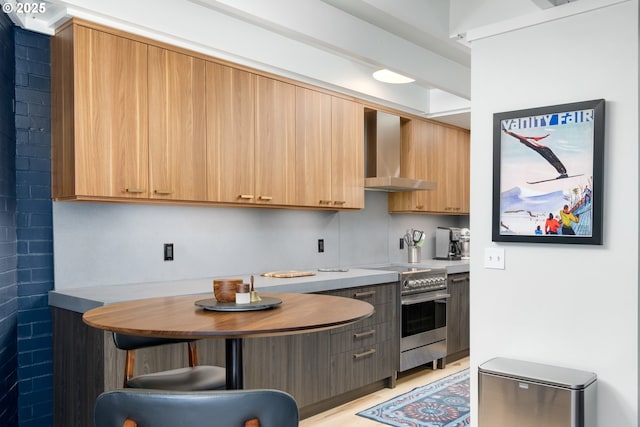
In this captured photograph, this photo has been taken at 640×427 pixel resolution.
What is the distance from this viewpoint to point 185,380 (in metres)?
2.13

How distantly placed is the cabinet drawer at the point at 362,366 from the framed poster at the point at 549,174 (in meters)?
1.58

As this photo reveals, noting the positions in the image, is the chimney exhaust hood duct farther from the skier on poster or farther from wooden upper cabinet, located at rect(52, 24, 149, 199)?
wooden upper cabinet, located at rect(52, 24, 149, 199)

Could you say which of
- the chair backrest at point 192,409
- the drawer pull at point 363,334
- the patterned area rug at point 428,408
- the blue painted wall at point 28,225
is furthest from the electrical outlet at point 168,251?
the chair backrest at point 192,409

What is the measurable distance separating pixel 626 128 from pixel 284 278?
7.45 feet

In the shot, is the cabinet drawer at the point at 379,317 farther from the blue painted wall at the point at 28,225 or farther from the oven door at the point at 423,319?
the blue painted wall at the point at 28,225

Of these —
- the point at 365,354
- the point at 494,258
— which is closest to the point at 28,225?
the point at 365,354

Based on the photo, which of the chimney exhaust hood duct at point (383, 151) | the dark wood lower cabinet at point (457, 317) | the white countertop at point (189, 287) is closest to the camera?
the white countertop at point (189, 287)

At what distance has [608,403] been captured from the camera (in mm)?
2428

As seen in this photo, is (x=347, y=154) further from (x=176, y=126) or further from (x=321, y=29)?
(x=176, y=126)

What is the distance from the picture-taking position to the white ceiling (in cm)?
292

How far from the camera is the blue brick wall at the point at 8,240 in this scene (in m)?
2.62

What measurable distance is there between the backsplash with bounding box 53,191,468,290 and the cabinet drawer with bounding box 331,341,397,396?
93cm

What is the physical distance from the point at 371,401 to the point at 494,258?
5.59 ft

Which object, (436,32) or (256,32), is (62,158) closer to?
(256,32)
